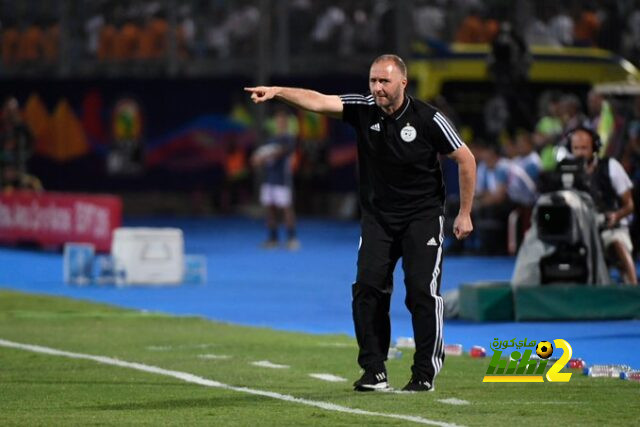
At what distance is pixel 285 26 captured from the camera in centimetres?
3656

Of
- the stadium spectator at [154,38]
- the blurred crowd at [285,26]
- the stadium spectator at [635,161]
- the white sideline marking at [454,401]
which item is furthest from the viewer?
the stadium spectator at [154,38]

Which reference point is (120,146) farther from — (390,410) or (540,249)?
(390,410)

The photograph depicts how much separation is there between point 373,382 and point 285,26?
26624 millimetres

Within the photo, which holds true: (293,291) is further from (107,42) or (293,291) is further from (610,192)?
(107,42)

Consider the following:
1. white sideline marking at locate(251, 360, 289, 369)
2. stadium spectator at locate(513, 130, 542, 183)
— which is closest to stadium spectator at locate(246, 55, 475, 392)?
white sideline marking at locate(251, 360, 289, 369)

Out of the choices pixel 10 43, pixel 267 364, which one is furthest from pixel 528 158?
pixel 10 43

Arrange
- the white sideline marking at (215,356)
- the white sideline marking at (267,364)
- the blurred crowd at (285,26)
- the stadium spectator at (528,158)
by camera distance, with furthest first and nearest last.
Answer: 1. the blurred crowd at (285,26)
2. the stadium spectator at (528,158)
3. the white sideline marking at (215,356)
4. the white sideline marking at (267,364)

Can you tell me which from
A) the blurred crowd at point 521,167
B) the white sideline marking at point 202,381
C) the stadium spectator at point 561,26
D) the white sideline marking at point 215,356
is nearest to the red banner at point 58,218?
the blurred crowd at point 521,167

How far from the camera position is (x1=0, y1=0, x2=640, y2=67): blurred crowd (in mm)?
34688

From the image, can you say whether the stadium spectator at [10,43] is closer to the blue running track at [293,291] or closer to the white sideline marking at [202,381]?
the blue running track at [293,291]

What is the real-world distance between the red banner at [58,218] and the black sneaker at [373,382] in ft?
47.2

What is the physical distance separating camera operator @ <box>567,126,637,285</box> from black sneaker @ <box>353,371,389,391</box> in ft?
21.2

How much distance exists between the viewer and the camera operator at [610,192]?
16438 millimetres

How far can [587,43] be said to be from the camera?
3469 centimetres
